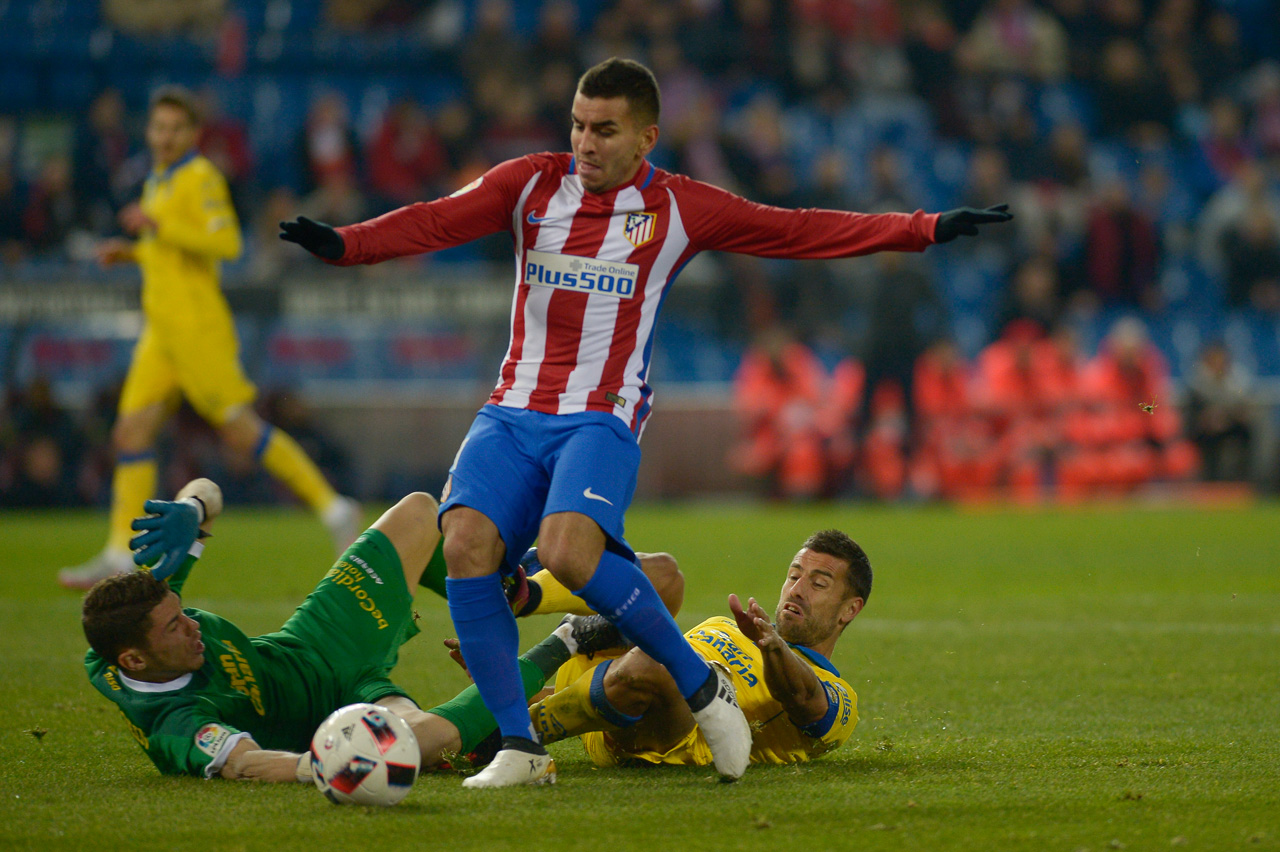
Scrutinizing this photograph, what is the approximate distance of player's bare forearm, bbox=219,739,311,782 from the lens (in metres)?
3.80

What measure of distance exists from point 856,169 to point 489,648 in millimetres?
14796

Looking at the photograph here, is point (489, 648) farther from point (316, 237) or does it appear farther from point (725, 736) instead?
point (316, 237)

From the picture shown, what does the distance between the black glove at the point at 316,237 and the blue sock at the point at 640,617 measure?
3.50 feet

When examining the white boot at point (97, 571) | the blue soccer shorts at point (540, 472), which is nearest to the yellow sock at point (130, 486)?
the white boot at point (97, 571)

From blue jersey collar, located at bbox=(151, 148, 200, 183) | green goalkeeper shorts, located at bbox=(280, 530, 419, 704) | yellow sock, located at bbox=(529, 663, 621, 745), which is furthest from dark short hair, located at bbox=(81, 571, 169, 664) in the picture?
blue jersey collar, located at bbox=(151, 148, 200, 183)

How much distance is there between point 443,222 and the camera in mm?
4047

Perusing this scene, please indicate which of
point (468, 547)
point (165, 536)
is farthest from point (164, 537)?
point (468, 547)

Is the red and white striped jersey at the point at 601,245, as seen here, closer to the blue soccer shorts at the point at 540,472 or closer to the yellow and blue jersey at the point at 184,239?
the blue soccer shorts at the point at 540,472

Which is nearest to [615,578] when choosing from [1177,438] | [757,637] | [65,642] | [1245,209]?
[757,637]

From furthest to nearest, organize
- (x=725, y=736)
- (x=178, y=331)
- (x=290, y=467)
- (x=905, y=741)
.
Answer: (x=290, y=467) → (x=178, y=331) → (x=905, y=741) → (x=725, y=736)

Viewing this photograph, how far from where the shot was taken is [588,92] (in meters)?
4.07

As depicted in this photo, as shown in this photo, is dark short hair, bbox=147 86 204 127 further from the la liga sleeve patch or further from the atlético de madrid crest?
the la liga sleeve patch

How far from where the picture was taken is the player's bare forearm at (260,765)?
12.5 feet

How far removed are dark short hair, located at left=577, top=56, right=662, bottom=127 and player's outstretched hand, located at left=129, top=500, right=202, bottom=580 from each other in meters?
1.67
